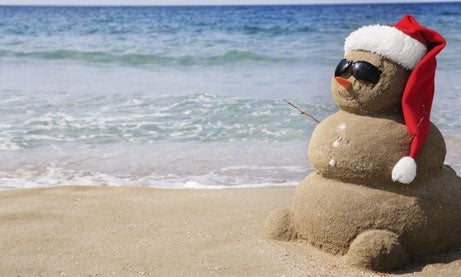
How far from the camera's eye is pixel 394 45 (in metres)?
3.50

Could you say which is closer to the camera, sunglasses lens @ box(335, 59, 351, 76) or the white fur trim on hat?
the white fur trim on hat

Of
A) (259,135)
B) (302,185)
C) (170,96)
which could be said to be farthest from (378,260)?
(170,96)

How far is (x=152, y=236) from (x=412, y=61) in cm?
202

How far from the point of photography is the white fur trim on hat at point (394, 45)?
138 inches

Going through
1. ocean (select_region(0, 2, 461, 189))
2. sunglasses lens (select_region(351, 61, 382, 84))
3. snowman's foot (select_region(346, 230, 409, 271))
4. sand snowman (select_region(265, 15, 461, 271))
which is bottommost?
ocean (select_region(0, 2, 461, 189))

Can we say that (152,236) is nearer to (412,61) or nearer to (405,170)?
(405,170)

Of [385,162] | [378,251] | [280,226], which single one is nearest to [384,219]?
[378,251]

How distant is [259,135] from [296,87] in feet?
12.2

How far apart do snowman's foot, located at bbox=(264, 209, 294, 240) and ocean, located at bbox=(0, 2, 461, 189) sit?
63.4 inches

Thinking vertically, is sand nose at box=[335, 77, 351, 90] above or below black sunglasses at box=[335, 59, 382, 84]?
below

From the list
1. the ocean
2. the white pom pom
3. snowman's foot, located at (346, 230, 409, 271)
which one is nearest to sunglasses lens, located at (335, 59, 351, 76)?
the white pom pom

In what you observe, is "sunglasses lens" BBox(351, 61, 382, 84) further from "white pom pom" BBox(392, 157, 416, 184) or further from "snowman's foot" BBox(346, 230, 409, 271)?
"snowman's foot" BBox(346, 230, 409, 271)

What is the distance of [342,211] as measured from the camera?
11.5 feet

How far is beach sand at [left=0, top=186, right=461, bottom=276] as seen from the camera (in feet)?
12.0
